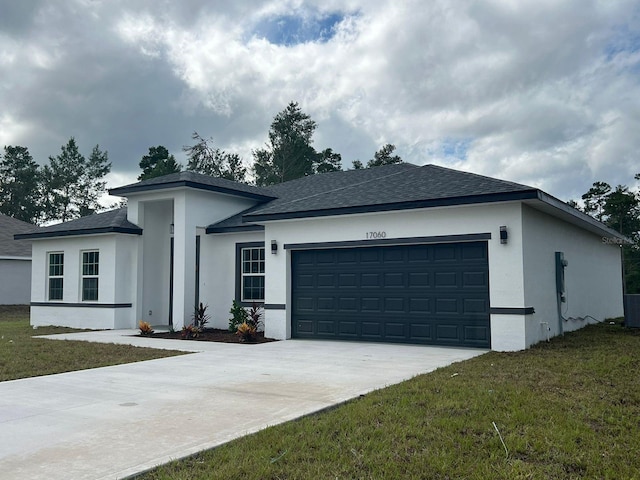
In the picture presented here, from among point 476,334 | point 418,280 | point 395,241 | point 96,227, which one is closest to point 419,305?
point 418,280

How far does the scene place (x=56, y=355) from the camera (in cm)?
1062

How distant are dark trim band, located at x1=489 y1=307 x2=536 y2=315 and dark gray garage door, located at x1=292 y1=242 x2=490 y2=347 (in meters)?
0.20

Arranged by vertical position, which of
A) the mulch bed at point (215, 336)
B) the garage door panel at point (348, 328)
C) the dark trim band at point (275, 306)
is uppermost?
the dark trim band at point (275, 306)

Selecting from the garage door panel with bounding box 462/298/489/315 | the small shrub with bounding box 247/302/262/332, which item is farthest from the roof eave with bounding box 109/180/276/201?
the garage door panel with bounding box 462/298/489/315

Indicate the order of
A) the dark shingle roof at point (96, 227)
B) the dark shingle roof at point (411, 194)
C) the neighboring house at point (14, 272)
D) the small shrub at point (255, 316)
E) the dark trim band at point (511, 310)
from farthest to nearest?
the neighboring house at point (14, 272) < the dark shingle roof at point (96, 227) < the small shrub at point (255, 316) < the dark shingle roof at point (411, 194) < the dark trim band at point (511, 310)

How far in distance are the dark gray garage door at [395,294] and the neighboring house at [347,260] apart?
0.03 metres

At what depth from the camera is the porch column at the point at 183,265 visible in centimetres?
1533

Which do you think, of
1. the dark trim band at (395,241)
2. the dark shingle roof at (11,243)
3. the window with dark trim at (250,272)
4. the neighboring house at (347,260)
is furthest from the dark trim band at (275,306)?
the dark shingle roof at (11,243)

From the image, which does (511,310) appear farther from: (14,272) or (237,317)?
(14,272)

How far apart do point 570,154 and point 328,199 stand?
1468 cm

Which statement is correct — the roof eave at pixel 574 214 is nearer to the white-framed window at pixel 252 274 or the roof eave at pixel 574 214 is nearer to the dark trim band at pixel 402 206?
the dark trim band at pixel 402 206

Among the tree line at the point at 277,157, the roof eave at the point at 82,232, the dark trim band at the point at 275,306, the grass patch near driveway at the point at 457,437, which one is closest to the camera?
the grass patch near driveway at the point at 457,437

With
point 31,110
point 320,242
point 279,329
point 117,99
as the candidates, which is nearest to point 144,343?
point 279,329

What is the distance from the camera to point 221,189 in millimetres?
16547
